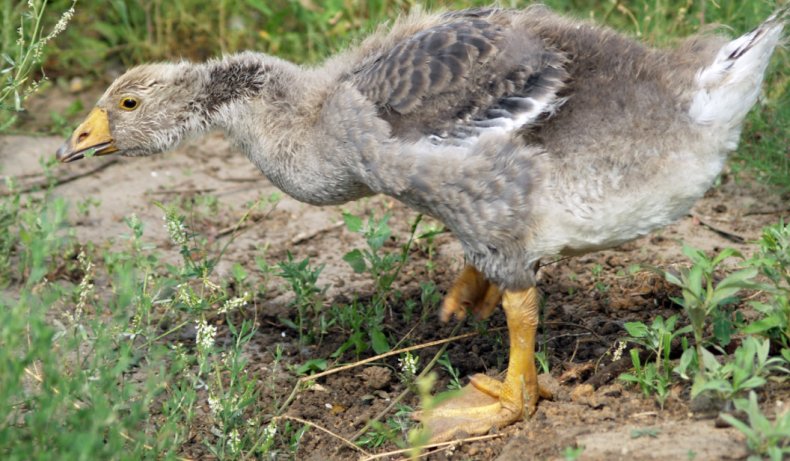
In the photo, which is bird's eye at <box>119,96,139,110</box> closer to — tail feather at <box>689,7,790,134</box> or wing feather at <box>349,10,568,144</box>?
wing feather at <box>349,10,568,144</box>

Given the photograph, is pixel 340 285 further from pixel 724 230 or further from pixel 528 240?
pixel 724 230

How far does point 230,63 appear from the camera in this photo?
537 cm

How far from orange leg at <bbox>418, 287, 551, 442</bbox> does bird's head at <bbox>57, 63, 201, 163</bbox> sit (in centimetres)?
207

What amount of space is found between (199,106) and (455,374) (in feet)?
6.66

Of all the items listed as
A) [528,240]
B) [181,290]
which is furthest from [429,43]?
[181,290]

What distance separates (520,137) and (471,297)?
130 centimetres

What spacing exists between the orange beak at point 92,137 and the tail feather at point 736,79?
3.16 meters

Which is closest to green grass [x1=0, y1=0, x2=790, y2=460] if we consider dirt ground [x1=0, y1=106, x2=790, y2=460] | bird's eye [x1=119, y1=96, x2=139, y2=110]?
→ dirt ground [x1=0, y1=106, x2=790, y2=460]

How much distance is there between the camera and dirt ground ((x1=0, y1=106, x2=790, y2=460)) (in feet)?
13.9

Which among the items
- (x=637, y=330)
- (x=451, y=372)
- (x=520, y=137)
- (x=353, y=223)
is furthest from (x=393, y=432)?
(x=520, y=137)

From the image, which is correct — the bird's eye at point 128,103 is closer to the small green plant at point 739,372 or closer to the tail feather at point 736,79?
the tail feather at point 736,79

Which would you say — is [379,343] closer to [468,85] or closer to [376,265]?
[376,265]

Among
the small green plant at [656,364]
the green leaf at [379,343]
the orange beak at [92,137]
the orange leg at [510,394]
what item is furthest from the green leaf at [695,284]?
the orange beak at [92,137]

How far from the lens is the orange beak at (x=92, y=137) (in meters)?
5.47
